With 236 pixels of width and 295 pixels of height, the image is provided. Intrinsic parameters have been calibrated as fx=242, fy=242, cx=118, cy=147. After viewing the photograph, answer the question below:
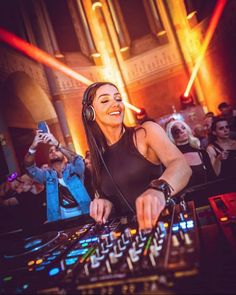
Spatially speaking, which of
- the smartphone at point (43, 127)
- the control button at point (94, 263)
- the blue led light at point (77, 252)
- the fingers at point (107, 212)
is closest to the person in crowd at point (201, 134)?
the smartphone at point (43, 127)

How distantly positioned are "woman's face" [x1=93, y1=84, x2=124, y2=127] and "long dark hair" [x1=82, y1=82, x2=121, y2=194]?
1.8 inches

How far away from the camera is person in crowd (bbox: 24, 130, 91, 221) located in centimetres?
354

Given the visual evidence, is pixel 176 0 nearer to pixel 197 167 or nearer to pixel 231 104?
pixel 231 104

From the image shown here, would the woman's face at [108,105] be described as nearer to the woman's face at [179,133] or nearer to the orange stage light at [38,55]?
the woman's face at [179,133]

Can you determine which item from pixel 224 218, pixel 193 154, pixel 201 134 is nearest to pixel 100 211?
pixel 224 218

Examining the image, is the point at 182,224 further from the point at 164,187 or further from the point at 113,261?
the point at 113,261

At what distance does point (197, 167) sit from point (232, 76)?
1.66m

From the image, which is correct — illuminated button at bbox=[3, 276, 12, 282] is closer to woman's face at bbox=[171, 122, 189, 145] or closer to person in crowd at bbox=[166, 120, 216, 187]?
person in crowd at bbox=[166, 120, 216, 187]

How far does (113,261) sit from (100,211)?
1.97 feet

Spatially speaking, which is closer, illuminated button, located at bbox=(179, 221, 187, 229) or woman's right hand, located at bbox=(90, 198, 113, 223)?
illuminated button, located at bbox=(179, 221, 187, 229)

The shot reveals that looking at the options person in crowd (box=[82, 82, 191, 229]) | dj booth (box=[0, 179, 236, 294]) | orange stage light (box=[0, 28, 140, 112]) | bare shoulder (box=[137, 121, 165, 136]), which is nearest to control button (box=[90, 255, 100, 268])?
dj booth (box=[0, 179, 236, 294])

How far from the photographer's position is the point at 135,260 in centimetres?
72

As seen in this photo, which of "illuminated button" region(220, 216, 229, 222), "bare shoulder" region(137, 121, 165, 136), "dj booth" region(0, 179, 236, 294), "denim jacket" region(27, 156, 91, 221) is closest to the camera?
"dj booth" region(0, 179, 236, 294)

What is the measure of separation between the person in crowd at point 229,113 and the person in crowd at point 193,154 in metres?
0.55
